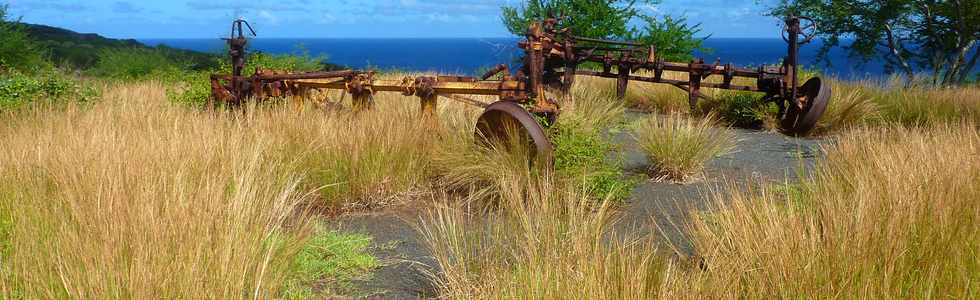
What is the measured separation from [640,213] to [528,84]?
1485 millimetres

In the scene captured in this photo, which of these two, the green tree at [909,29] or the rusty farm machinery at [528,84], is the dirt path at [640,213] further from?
the green tree at [909,29]

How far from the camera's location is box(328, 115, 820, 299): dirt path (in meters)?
3.95

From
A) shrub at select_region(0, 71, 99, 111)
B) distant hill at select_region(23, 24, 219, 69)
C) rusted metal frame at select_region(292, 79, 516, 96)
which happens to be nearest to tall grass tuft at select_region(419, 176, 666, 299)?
rusted metal frame at select_region(292, 79, 516, 96)

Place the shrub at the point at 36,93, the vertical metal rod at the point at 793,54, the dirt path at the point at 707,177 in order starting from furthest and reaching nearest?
the vertical metal rod at the point at 793,54
the shrub at the point at 36,93
the dirt path at the point at 707,177

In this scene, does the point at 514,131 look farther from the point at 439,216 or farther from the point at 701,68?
the point at 701,68

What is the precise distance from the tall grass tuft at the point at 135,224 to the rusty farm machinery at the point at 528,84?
172 centimetres

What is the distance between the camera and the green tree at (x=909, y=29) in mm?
16734

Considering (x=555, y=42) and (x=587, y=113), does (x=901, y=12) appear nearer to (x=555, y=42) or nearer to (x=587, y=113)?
(x=587, y=113)

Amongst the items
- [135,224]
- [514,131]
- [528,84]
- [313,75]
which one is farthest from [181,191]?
[313,75]

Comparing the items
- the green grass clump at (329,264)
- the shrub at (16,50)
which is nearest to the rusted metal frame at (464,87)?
the green grass clump at (329,264)

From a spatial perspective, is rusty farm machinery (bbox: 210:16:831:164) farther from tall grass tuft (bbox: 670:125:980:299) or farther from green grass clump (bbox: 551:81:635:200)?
tall grass tuft (bbox: 670:125:980:299)

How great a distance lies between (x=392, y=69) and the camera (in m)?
16.3

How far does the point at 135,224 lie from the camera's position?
10.2ft

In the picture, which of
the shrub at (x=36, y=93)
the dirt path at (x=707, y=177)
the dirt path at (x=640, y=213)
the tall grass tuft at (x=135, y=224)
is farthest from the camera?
the shrub at (x=36, y=93)
